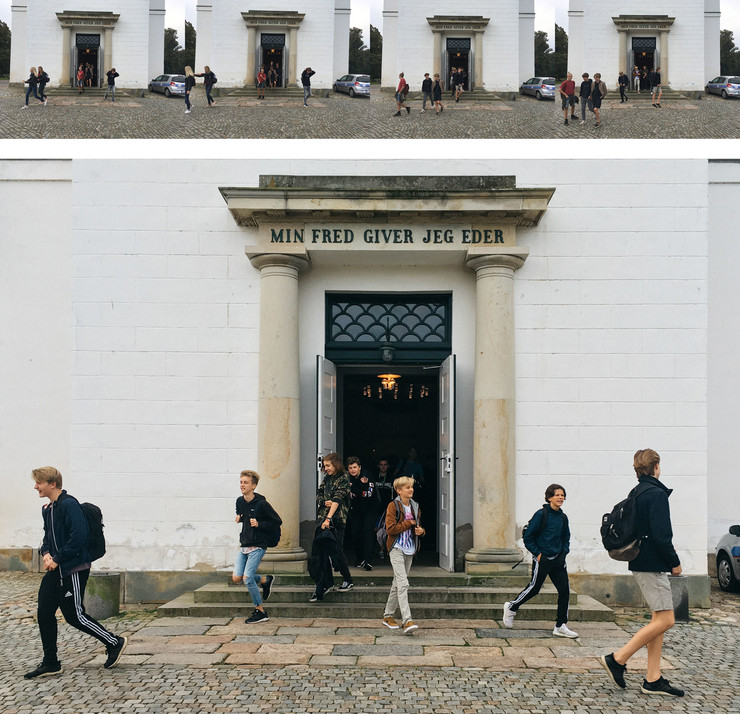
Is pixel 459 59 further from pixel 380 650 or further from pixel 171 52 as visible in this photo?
pixel 380 650

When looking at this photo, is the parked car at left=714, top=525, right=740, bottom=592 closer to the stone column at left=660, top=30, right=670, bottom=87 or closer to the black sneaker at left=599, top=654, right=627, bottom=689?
the black sneaker at left=599, top=654, right=627, bottom=689

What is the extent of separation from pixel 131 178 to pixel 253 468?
443 centimetres

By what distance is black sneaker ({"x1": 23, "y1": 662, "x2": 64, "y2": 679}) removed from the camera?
738 cm

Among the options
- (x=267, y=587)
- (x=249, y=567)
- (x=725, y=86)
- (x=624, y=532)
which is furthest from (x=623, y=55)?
(x=624, y=532)

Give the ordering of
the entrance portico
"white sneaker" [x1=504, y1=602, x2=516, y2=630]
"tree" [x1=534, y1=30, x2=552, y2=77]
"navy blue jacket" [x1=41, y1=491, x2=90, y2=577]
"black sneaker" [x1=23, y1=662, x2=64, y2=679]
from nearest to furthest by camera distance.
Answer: "navy blue jacket" [x1=41, y1=491, x2=90, y2=577] < "black sneaker" [x1=23, y1=662, x2=64, y2=679] < "white sneaker" [x1=504, y1=602, x2=516, y2=630] < the entrance portico < "tree" [x1=534, y1=30, x2=552, y2=77]

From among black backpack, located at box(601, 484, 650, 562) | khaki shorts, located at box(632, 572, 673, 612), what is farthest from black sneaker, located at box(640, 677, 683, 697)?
black backpack, located at box(601, 484, 650, 562)

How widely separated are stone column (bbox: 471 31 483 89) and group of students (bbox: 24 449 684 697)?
537 inches

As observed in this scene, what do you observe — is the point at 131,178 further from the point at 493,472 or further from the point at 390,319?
the point at 493,472

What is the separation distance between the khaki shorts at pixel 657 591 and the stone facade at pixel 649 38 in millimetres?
13279

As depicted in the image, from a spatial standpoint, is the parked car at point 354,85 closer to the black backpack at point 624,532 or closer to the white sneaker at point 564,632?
the white sneaker at point 564,632

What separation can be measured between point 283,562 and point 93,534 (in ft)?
13.7

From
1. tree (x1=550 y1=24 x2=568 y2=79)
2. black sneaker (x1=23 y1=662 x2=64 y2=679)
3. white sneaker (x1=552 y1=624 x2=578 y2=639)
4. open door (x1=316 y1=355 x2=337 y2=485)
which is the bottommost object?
white sneaker (x1=552 y1=624 x2=578 y2=639)

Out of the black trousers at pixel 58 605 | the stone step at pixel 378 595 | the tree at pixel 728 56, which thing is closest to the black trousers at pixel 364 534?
the stone step at pixel 378 595

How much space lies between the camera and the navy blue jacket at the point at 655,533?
6801 millimetres
